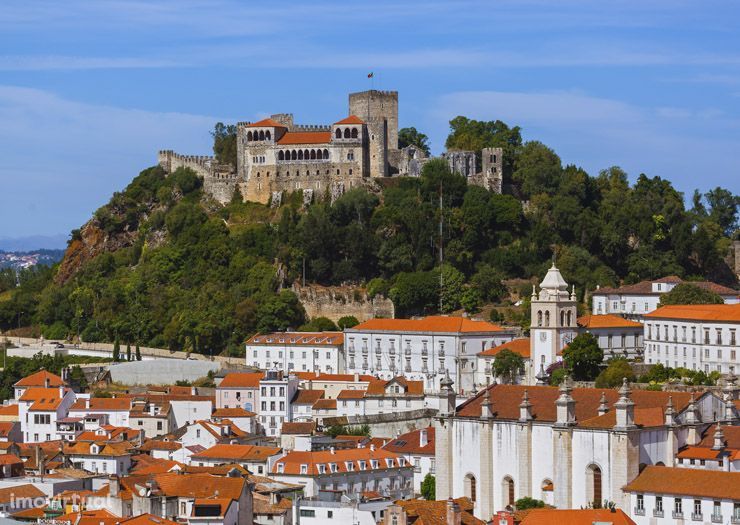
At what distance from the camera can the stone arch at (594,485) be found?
50438 mm

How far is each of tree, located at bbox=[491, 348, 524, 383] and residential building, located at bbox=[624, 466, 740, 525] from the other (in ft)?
87.3

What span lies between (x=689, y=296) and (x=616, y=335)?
6225 millimetres

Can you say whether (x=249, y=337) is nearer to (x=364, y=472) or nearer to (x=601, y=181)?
(x=601, y=181)

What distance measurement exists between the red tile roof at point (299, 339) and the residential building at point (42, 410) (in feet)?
40.1

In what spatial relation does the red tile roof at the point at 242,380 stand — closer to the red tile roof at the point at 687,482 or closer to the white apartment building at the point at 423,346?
the white apartment building at the point at 423,346

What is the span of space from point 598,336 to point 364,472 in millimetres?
22116

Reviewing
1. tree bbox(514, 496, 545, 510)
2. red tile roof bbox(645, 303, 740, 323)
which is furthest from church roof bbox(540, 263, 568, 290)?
tree bbox(514, 496, 545, 510)

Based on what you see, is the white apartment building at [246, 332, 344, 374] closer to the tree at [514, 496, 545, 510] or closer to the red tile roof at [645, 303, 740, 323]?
the red tile roof at [645, 303, 740, 323]

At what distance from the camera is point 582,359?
2872 inches

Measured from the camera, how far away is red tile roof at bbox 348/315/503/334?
82.7 m

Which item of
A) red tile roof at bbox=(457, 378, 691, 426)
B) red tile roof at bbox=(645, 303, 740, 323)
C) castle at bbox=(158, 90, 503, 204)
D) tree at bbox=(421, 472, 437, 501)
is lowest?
tree at bbox=(421, 472, 437, 501)

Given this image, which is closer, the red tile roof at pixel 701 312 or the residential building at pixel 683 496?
the residential building at pixel 683 496

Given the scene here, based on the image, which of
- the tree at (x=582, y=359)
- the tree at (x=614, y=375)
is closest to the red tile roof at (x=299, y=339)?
the tree at (x=582, y=359)

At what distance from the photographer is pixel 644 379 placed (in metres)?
72.7
